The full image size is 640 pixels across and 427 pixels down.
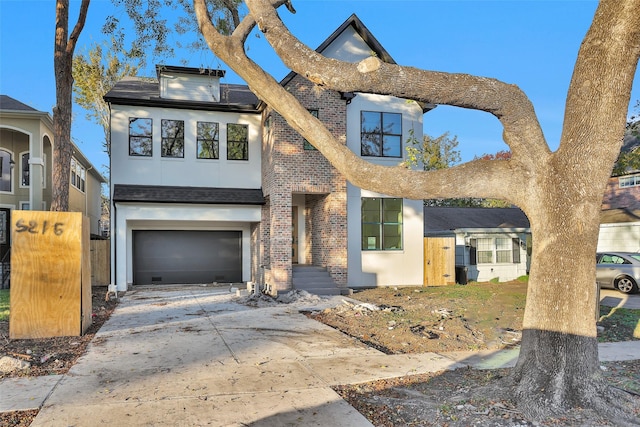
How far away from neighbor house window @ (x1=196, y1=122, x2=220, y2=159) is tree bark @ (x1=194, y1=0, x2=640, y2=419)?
1316 cm

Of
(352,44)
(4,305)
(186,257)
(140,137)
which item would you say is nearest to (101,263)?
(186,257)

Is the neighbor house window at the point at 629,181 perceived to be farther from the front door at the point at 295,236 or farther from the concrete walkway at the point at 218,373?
the concrete walkway at the point at 218,373

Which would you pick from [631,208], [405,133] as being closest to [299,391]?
[405,133]

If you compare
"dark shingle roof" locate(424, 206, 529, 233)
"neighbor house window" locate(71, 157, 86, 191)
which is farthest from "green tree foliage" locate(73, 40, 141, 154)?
"dark shingle roof" locate(424, 206, 529, 233)

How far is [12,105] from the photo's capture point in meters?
18.0

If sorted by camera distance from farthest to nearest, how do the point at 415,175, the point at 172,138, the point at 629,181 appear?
1. the point at 629,181
2. the point at 172,138
3. the point at 415,175

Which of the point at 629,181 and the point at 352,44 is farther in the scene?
the point at 629,181

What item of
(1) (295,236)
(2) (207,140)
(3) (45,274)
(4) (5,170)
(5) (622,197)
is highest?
(2) (207,140)

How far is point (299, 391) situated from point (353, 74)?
11.7ft

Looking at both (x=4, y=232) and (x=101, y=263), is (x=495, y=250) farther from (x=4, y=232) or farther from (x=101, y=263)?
(x=4, y=232)

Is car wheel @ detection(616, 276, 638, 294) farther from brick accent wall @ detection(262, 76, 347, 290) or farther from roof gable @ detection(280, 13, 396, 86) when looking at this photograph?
roof gable @ detection(280, 13, 396, 86)

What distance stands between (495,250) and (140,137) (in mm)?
14567

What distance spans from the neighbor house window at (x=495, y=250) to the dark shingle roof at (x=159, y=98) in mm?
10476

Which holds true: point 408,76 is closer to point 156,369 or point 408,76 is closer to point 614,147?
point 614,147
